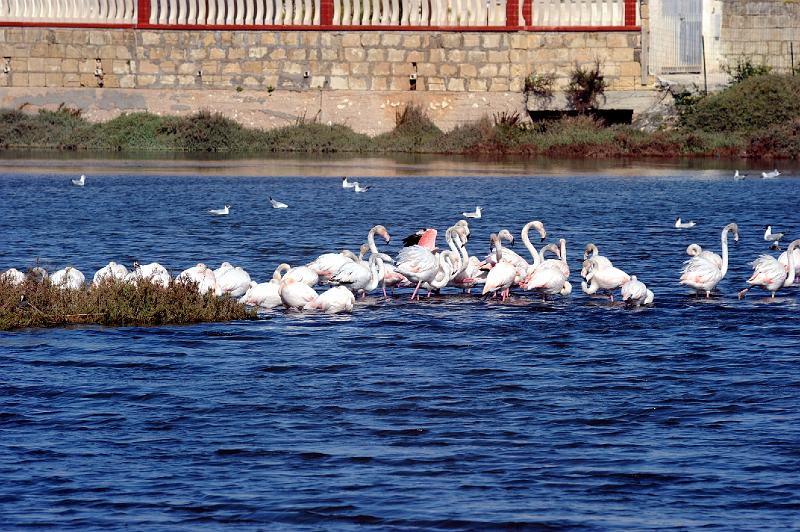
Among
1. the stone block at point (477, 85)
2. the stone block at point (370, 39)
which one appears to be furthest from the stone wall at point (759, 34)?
the stone block at point (370, 39)

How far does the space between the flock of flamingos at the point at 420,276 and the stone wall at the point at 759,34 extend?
96.4 feet

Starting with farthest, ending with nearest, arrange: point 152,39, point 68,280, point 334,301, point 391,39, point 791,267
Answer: point 152,39, point 391,39, point 791,267, point 334,301, point 68,280

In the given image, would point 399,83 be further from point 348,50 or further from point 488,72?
point 488,72

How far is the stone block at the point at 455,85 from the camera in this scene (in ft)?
156

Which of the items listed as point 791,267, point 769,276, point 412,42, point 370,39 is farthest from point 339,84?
point 769,276

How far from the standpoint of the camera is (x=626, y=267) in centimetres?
2253

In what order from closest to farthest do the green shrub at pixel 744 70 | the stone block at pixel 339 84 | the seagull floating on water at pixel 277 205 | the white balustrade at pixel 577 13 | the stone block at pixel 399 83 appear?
the seagull floating on water at pixel 277 205 → the white balustrade at pixel 577 13 → the green shrub at pixel 744 70 → the stone block at pixel 399 83 → the stone block at pixel 339 84

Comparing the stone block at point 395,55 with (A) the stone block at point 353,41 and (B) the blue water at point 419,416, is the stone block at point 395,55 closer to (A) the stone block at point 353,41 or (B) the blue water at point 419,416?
(A) the stone block at point 353,41

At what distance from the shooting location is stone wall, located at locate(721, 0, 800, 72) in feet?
157

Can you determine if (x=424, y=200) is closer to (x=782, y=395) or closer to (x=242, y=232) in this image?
(x=242, y=232)

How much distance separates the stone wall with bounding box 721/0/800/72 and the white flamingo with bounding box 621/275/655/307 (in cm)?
3164

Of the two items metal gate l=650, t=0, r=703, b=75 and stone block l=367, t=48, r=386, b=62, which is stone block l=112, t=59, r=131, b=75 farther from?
metal gate l=650, t=0, r=703, b=75

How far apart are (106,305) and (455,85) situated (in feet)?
105

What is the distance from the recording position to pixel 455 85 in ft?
156
